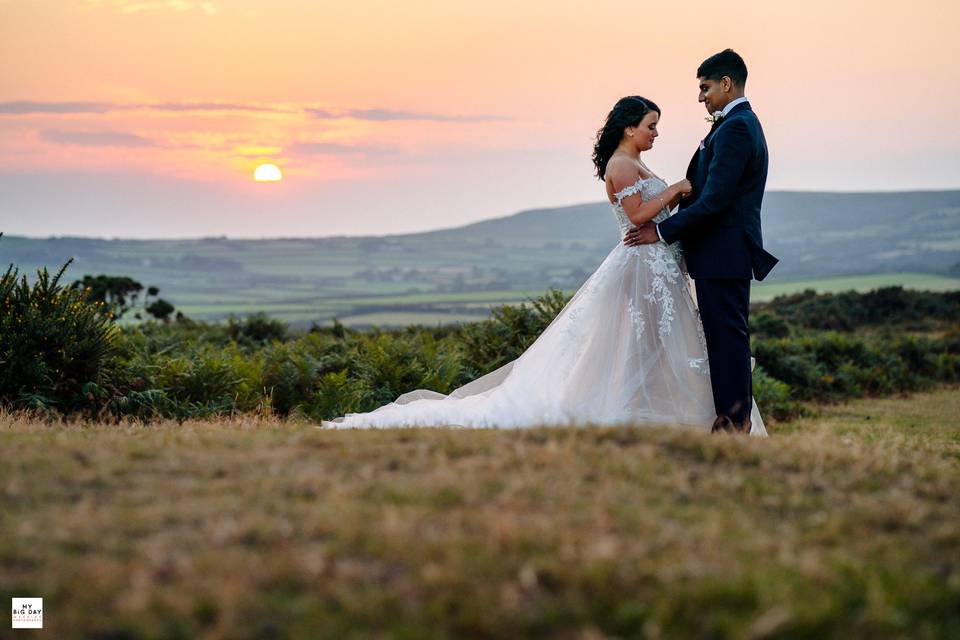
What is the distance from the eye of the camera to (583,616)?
4207mm

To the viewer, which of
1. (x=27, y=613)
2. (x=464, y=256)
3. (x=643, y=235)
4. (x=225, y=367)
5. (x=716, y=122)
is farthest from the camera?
(x=464, y=256)

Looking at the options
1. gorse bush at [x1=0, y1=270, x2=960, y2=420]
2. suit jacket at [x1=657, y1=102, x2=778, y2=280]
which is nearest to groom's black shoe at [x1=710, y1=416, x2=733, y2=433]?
suit jacket at [x1=657, y1=102, x2=778, y2=280]

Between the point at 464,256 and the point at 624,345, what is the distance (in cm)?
11911

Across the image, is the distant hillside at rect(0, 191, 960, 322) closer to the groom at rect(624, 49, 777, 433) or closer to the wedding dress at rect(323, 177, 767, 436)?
the wedding dress at rect(323, 177, 767, 436)

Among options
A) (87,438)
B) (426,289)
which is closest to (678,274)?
(87,438)

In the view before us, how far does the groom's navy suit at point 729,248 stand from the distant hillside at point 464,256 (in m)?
60.2

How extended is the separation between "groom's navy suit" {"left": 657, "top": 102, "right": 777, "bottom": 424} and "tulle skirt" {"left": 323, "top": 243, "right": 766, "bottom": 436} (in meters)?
0.29

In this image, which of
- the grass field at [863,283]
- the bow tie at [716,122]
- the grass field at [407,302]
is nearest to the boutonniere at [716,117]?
the bow tie at [716,122]

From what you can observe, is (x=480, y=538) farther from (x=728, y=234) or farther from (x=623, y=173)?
(x=623, y=173)

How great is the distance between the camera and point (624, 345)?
32.3ft

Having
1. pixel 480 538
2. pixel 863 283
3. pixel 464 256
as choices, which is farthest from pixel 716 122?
pixel 464 256

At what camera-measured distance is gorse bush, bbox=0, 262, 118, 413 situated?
1114 cm

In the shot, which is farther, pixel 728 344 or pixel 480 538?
pixel 728 344

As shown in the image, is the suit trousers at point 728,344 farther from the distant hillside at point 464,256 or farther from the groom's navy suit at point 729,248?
the distant hillside at point 464,256
